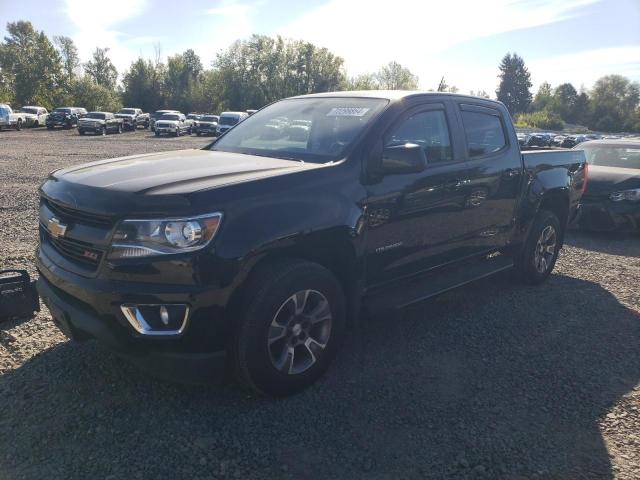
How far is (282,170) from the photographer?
3.27 metres

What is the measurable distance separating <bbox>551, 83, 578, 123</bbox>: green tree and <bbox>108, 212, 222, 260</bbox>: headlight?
11011 centimetres

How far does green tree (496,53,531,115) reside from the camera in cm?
10856

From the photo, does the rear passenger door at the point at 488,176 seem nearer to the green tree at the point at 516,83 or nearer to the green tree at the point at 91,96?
the green tree at the point at 91,96

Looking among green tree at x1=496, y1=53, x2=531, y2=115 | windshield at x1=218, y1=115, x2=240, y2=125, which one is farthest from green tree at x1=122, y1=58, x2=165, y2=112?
green tree at x1=496, y1=53, x2=531, y2=115

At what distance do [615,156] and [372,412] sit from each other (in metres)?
8.31

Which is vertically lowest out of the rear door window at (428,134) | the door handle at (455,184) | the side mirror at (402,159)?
the door handle at (455,184)

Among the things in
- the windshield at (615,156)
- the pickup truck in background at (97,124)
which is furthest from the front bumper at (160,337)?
the pickup truck in background at (97,124)

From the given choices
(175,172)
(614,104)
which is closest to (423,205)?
(175,172)

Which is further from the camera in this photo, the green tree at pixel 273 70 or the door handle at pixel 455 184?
the green tree at pixel 273 70

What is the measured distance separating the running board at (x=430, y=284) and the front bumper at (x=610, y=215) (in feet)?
12.7

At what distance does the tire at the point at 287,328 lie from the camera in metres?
2.91

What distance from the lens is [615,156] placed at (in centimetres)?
941

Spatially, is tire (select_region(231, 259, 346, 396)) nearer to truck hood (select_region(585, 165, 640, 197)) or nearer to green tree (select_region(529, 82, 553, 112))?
truck hood (select_region(585, 165, 640, 197))

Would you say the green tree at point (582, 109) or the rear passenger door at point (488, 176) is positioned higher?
the green tree at point (582, 109)
